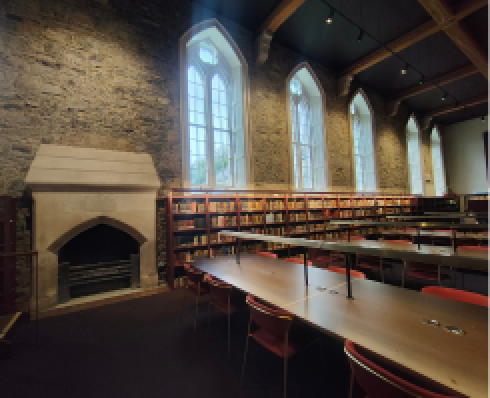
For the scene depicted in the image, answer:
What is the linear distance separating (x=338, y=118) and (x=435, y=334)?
907 centimetres

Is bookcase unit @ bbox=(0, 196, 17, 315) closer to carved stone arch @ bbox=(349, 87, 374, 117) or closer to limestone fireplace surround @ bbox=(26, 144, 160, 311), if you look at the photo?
limestone fireplace surround @ bbox=(26, 144, 160, 311)

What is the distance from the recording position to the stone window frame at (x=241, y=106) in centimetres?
585

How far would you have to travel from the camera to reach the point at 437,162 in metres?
14.3

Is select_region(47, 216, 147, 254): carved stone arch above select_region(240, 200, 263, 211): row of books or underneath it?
underneath

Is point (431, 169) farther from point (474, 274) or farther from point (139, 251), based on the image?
point (139, 251)

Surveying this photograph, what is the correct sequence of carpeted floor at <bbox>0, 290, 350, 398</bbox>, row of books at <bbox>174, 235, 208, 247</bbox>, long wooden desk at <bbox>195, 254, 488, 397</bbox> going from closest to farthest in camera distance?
long wooden desk at <bbox>195, 254, 488, 397</bbox> → carpeted floor at <bbox>0, 290, 350, 398</bbox> → row of books at <bbox>174, 235, 208, 247</bbox>

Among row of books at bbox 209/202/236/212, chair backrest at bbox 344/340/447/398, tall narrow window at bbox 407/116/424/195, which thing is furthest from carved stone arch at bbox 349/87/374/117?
chair backrest at bbox 344/340/447/398

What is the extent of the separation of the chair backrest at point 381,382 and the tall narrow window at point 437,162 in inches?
649

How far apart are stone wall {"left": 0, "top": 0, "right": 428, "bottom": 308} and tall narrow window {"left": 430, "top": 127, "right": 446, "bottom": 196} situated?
12.4 m

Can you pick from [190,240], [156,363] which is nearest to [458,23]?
[190,240]

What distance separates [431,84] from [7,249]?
13915 mm

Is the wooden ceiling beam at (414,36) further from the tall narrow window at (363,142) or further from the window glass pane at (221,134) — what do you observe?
the window glass pane at (221,134)

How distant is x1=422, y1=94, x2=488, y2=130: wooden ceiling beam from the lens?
445 inches

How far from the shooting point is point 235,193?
21.3ft
